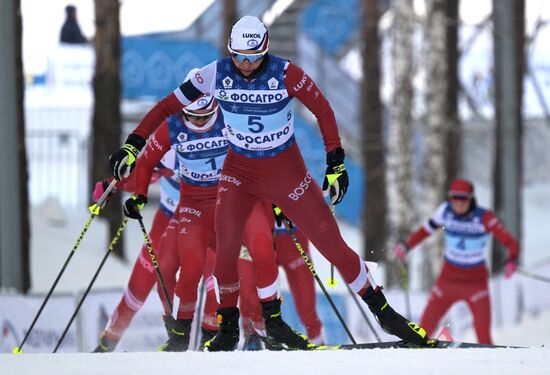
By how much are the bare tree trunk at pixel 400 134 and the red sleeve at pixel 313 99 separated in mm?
12366

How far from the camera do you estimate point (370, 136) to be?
24094 mm

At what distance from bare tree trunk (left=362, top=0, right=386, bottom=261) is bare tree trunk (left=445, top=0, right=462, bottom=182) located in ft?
5.42

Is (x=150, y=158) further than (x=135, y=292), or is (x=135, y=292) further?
(x=135, y=292)

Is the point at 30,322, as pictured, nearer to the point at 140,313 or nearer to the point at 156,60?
the point at 140,313

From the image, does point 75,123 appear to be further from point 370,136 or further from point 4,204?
point 4,204

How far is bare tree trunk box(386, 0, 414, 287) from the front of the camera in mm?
20125

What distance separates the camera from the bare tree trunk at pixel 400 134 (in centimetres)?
2012

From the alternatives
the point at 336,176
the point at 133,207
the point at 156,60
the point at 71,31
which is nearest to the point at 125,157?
the point at 133,207

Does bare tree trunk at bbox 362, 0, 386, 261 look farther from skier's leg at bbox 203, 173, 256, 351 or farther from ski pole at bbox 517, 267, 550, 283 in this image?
skier's leg at bbox 203, 173, 256, 351

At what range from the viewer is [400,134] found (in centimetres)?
2038

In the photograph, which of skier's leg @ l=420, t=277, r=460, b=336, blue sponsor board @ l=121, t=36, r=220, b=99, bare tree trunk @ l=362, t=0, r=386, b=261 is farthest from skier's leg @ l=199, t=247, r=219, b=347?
blue sponsor board @ l=121, t=36, r=220, b=99

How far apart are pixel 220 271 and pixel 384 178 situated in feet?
51.9

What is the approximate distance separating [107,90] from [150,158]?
1019 centimetres

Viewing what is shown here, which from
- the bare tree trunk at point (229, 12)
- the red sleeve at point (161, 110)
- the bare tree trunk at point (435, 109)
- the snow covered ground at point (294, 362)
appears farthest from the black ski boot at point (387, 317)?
the bare tree trunk at point (229, 12)
